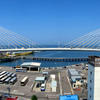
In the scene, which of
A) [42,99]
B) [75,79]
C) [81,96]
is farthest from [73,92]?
[42,99]

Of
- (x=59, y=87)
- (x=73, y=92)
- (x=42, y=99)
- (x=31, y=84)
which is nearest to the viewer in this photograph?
(x=42, y=99)

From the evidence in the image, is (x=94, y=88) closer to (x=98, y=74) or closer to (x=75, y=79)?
(x=98, y=74)

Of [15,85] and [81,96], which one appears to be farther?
[15,85]

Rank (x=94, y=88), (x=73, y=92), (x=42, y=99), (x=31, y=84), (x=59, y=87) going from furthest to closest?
(x=31, y=84), (x=59, y=87), (x=73, y=92), (x=42, y=99), (x=94, y=88)

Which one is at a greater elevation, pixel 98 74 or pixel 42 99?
pixel 98 74

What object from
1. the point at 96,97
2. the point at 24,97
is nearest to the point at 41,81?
the point at 24,97

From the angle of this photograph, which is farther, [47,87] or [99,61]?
[47,87]

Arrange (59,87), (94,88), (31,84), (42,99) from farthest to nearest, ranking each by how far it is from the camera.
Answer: (31,84), (59,87), (42,99), (94,88)

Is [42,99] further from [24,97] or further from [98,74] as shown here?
[98,74]

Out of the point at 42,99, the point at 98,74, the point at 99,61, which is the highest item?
the point at 99,61
